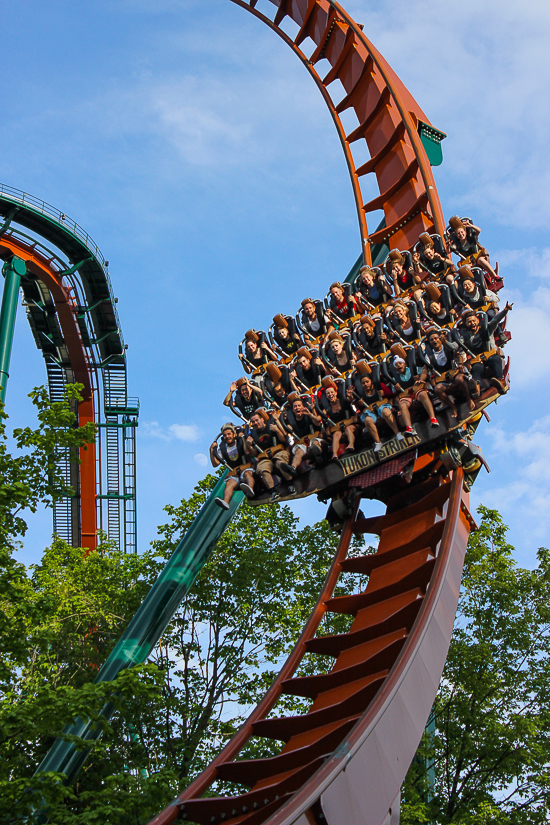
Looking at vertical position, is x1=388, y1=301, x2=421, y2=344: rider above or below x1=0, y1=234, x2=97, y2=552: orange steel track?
below

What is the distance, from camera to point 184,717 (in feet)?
42.9

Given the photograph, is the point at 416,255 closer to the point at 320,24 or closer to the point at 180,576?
the point at 180,576

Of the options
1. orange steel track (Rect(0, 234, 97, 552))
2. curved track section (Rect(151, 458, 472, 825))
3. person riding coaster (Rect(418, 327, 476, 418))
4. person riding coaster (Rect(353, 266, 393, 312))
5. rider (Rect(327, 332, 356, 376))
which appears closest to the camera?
curved track section (Rect(151, 458, 472, 825))

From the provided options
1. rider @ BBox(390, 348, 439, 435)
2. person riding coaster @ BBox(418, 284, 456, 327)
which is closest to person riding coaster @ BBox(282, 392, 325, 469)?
rider @ BBox(390, 348, 439, 435)

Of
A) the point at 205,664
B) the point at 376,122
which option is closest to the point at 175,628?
the point at 205,664

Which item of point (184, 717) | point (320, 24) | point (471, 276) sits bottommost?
point (184, 717)

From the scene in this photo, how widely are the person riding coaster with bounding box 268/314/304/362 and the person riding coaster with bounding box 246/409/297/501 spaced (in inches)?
69.0

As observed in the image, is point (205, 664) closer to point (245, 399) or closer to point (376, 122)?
point (245, 399)

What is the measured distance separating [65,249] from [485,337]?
1249 centimetres

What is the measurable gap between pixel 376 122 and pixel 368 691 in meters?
10.7

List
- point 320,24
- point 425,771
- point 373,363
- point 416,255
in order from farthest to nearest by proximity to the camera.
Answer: point 320,24
point 416,255
point 425,771
point 373,363

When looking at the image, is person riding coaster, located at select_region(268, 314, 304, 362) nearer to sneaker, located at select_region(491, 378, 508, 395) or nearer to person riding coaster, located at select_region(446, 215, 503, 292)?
person riding coaster, located at select_region(446, 215, 503, 292)

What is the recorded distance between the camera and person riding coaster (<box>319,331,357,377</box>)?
1169 centimetres

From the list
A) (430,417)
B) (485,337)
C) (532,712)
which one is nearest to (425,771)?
(532,712)
